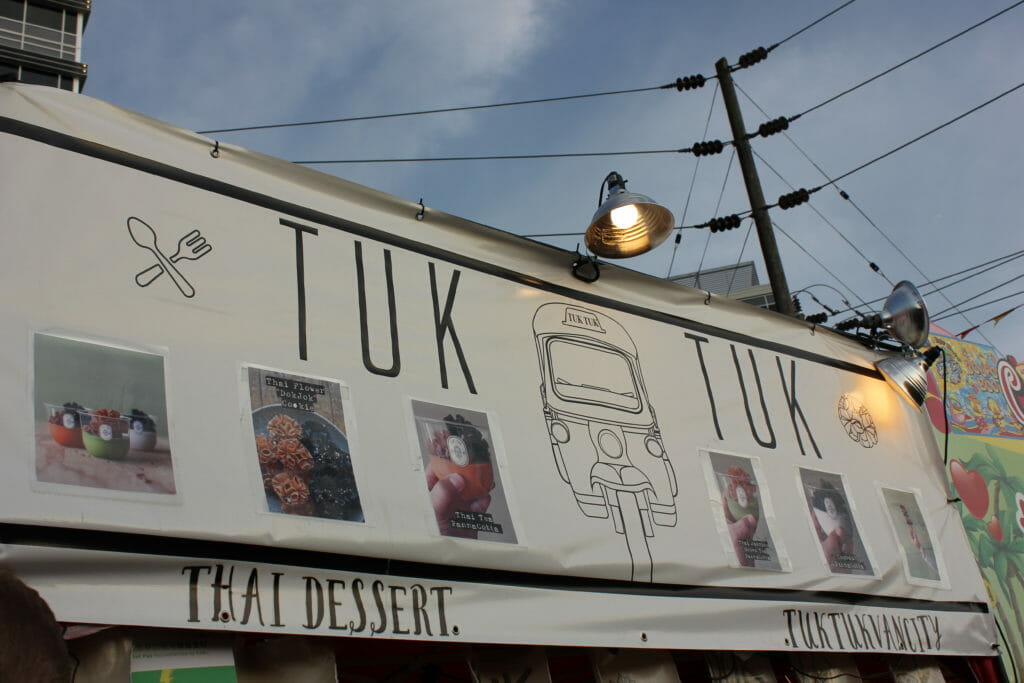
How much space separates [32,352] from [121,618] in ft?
2.78

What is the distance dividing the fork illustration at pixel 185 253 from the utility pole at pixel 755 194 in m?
4.33

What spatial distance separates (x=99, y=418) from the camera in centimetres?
288

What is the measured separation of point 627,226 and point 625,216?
0.21ft

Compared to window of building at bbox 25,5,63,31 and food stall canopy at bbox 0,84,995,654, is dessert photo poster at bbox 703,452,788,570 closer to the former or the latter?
food stall canopy at bbox 0,84,995,654

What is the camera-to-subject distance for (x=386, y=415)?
3.64 metres

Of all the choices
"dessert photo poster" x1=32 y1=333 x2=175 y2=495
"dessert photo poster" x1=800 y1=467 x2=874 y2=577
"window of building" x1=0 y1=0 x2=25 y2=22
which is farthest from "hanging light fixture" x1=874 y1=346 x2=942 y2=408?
"window of building" x1=0 y1=0 x2=25 y2=22

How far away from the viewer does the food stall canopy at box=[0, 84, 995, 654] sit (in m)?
2.85

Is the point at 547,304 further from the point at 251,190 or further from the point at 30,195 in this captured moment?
the point at 30,195

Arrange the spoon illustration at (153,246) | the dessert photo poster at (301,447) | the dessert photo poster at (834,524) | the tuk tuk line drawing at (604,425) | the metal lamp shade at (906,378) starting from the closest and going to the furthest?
1. the dessert photo poster at (301,447)
2. the spoon illustration at (153,246)
3. the tuk tuk line drawing at (604,425)
4. the dessert photo poster at (834,524)
5. the metal lamp shade at (906,378)

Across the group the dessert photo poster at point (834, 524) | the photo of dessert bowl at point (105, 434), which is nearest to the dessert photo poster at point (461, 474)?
the photo of dessert bowl at point (105, 434)

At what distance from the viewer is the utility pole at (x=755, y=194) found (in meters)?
6.82

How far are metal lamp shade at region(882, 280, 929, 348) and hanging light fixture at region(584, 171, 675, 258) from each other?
247 cm

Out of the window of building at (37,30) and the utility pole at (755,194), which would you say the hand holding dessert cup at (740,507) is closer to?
the utility pole at (755,194)

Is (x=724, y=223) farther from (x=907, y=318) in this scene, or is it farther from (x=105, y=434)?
(x=105, y=434)
